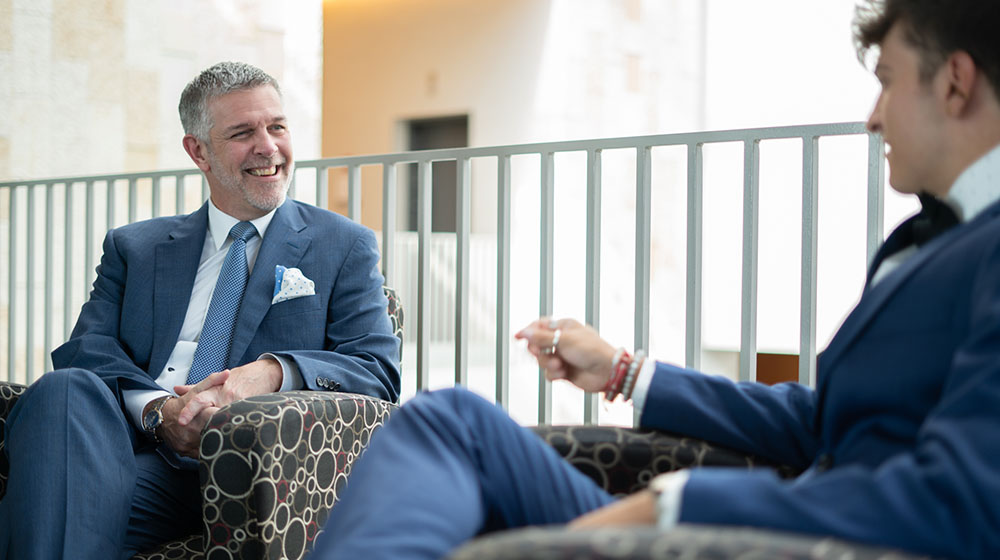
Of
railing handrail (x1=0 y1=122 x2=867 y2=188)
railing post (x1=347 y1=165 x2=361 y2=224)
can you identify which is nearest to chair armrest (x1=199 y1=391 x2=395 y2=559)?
railing handrail (x1=0 y1=122 x2=867 y2=188)

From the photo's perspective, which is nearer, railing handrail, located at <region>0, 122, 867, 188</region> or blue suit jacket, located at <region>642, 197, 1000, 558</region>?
blue suit jacket, located at <region>642, 197, 1000, 558</region>

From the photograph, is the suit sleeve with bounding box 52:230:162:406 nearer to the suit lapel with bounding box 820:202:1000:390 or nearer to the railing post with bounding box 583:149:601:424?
the railing post with bounding box 583:149:601:424

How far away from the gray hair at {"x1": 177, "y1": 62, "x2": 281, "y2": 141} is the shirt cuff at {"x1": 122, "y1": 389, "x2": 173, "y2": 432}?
0.64 m

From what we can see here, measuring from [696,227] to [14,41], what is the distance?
378 centimetres

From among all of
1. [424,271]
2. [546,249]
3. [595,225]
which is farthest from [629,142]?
[424,271]

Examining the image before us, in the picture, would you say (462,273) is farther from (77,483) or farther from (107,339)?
(77,483)

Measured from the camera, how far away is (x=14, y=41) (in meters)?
4.65

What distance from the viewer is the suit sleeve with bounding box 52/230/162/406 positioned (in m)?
2.07

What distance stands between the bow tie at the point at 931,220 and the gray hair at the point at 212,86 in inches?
59.4

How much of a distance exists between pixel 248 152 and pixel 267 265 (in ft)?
0.95

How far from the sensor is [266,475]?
163cm

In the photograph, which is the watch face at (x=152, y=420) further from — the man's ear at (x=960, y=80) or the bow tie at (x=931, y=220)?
Result: the man's ear at (x=960, y=80)

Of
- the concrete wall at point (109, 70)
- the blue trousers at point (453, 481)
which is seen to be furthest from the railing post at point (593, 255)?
the concrete wall at point (109, 70)

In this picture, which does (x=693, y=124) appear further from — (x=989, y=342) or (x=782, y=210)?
(x=989, y=342)
